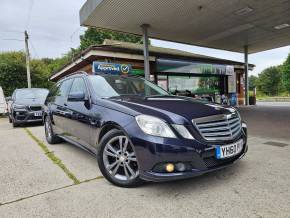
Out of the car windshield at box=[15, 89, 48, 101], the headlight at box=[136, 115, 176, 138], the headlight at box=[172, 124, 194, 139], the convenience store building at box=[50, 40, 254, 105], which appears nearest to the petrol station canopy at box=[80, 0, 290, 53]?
the convenience store building at box=[50, 40, 254, 105]

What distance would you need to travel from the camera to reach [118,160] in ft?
9.15

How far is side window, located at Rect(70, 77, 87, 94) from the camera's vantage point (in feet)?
12.1

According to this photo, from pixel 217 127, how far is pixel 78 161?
249 cm

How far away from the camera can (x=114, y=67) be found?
423 inches

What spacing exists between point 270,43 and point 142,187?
1495 cm

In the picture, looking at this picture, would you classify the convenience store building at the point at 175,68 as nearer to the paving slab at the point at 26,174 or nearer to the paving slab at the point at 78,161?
the paving slab at the point at 78,161

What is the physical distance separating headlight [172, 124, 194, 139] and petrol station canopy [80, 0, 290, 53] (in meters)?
6.37

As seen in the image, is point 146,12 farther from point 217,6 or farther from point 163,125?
point 163,125

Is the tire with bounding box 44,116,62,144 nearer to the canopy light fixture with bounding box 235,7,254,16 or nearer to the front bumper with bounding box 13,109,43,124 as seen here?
the front bumper with bounding box 13,109,43,124

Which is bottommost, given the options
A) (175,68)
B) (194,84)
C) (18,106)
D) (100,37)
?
(18,106)

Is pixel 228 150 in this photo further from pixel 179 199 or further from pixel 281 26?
pixel 281 26

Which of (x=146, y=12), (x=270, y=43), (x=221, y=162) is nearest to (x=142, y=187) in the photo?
(x=221, y=162)

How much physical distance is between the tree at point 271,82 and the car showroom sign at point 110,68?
69230 millimetres

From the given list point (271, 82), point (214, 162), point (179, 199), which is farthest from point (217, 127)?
point (271, 82)
